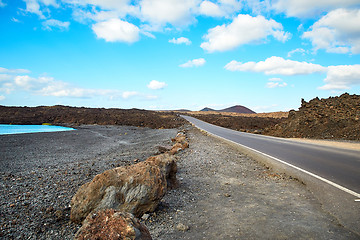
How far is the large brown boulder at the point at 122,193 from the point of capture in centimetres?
455

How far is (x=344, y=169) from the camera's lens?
7.38 m

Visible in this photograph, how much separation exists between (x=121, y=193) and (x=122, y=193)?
0.02m

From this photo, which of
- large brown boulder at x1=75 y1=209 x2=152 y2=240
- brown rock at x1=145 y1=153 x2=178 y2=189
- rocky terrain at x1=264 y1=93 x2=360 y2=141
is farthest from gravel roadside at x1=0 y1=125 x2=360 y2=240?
rocky terrain at x1=264 y1=93 x2=360 y2=141

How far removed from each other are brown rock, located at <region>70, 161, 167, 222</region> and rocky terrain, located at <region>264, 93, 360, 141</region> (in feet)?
59.3

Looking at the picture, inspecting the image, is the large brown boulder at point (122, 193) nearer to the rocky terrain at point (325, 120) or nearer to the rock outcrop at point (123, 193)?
the rock outcrop at point (123, 193)

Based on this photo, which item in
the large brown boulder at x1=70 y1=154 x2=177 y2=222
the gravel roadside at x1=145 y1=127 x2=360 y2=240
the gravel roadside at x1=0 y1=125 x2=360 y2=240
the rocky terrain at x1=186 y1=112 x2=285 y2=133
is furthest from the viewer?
the rocky terrain at x1=186 y1=112 x2=285 y2=133

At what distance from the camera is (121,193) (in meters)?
4.61

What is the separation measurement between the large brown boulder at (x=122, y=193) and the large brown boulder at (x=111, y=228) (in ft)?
6.00

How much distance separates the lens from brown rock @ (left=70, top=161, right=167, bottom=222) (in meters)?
4.55

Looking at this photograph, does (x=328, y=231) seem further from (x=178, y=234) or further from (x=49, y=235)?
(x=49, y=235)

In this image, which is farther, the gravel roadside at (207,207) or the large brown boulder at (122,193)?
the large brown boulder at (122,193)

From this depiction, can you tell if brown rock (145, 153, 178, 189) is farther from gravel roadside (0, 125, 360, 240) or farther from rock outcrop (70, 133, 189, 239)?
rock outcrop (70, 133, 189, 239)

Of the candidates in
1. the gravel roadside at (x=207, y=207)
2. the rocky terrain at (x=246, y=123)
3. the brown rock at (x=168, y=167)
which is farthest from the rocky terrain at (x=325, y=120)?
the brown rock at (x=168, y=167)

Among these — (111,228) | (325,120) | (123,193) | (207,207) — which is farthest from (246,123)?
(111,228)
